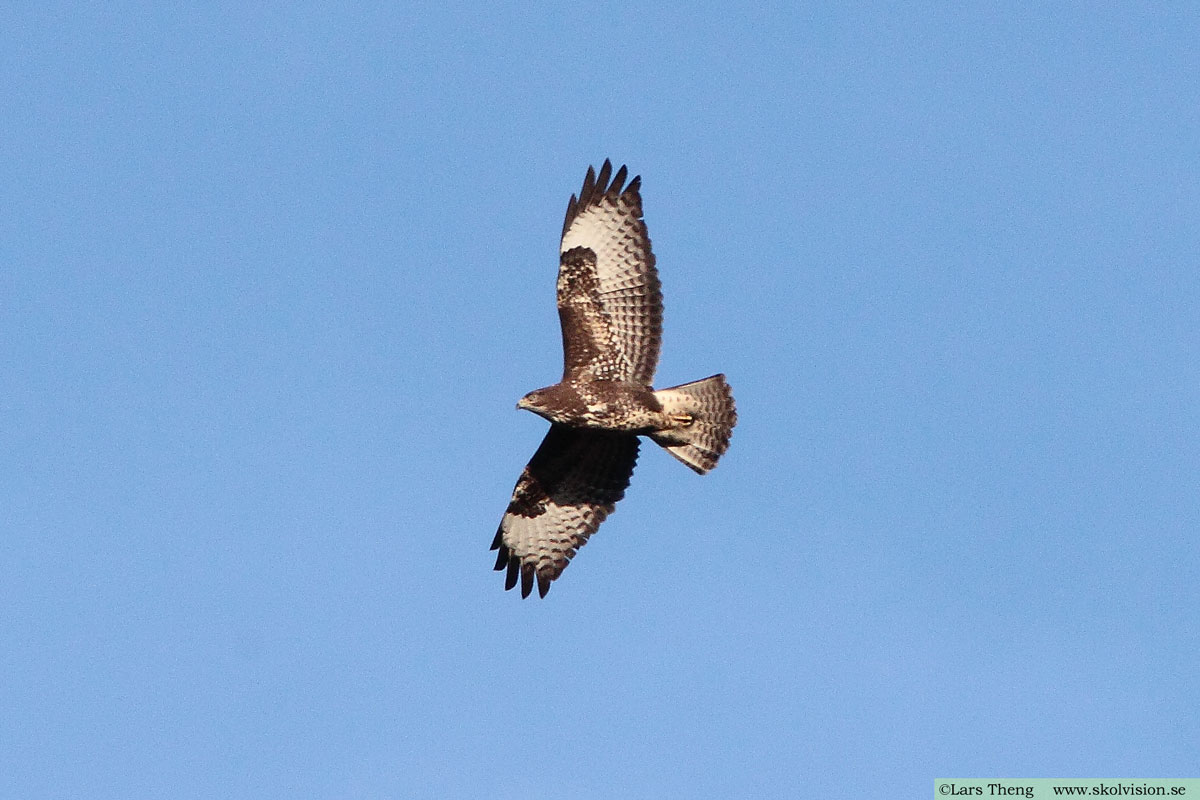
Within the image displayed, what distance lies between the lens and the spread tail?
1213 centimetres

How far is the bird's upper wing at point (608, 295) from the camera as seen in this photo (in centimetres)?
1202

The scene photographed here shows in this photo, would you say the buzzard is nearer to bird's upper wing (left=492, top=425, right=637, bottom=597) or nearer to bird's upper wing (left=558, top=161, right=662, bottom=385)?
bird's upper wing (left=558, top=161, right=662, bottom=385)

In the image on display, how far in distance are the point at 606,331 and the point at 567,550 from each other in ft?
7.26

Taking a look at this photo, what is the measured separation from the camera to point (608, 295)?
1209 cm

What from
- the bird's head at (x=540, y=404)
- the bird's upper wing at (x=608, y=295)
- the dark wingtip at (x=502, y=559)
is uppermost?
the bird's upper wing at (x=608, y=295)

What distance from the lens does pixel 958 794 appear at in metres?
10.9

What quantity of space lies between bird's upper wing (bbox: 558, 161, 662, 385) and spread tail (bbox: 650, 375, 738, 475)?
304 mm

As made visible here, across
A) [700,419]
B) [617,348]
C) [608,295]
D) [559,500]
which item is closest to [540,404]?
[617,348]

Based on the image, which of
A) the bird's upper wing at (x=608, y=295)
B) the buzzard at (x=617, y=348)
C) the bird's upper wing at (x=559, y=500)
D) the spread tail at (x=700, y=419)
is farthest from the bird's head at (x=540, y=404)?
the spread tail at (x=700, y=419)

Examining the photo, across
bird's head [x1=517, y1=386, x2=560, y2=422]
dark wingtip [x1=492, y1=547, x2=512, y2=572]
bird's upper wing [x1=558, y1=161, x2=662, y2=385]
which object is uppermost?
bird's upper wing [x1=558, y1=161, x2=662, y2=385]

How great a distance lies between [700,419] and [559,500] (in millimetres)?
1654

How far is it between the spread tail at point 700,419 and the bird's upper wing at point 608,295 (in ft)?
1.00

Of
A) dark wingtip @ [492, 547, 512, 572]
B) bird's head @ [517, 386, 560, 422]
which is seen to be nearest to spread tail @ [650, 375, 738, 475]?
bird's head @ [517, 386, 560, 422]

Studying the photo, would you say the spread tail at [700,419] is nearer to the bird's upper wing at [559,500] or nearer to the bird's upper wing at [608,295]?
the bird's upper wing at [608,295]
